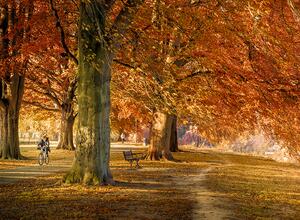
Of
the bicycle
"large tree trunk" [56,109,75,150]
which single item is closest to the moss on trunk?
the bicycle

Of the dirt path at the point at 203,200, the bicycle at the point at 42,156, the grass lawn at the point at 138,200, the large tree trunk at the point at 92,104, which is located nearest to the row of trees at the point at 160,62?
Answer: the large tree trunk at the point at 92,104

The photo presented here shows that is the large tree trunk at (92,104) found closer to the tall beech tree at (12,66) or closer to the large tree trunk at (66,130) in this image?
the tall beech tree at (12,66)

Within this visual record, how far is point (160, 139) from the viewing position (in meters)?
32.6

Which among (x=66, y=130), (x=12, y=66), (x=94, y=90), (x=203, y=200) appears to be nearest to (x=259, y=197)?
(x=203, y=200)

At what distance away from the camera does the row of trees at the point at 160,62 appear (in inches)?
672

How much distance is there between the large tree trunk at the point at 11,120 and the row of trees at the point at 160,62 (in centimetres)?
6

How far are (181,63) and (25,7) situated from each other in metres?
10.6

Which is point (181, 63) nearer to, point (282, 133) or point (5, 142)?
point (282, 133)

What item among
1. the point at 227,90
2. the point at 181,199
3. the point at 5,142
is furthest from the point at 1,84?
the point at 181,199

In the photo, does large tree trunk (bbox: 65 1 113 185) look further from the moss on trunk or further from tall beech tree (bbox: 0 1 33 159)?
the moss on trunk

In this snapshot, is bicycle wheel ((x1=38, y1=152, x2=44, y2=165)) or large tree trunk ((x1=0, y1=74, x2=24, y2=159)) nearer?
bicycle wheel ((x1=38, y1=152, x2=44, y2=165))

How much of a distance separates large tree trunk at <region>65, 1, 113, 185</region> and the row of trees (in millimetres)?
35

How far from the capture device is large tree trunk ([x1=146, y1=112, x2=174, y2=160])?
3238 centimetres

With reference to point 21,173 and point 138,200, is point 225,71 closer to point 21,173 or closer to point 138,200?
point 21,173
